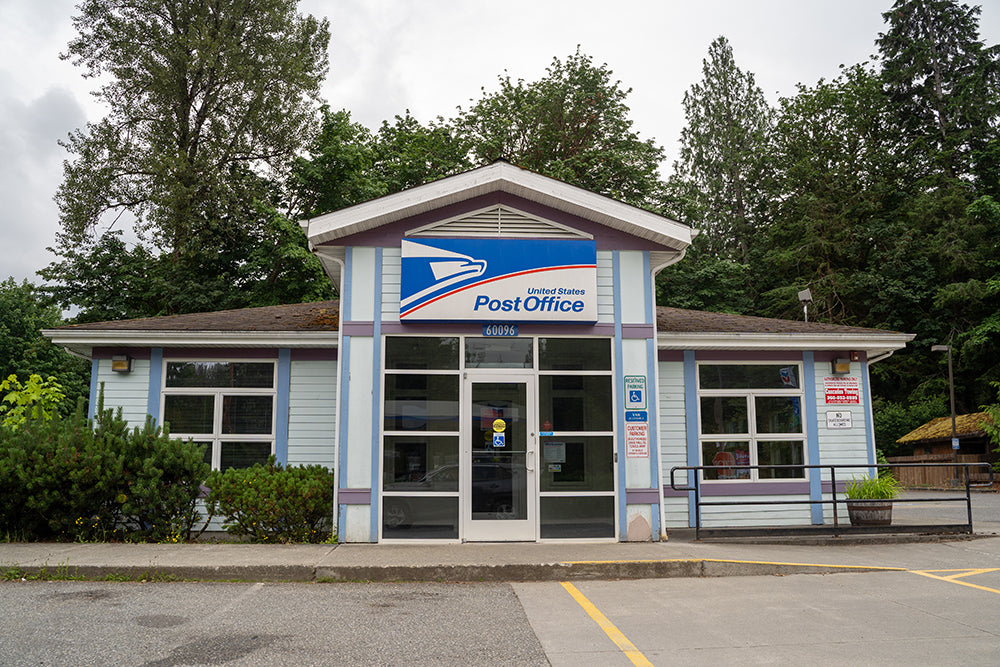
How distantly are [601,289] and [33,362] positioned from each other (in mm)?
45619

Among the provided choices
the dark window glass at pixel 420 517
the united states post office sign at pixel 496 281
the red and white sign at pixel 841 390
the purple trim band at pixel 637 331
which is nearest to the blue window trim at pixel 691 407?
the purple trim band at pixel 637 331

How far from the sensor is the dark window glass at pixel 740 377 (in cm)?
1248

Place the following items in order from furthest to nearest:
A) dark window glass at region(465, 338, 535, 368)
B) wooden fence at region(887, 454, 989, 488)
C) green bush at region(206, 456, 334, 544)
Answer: wooden fence at region(887, 454, 989, 488) → dark window glass at region(465, 338, 535, 368) → green bush at region(206, 456, 334, 544)

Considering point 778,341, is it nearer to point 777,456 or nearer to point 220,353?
point 777,456

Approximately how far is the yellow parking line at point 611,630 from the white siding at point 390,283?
4.57m

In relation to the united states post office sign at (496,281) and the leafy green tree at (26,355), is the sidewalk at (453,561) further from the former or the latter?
the leafy green tree at (26,355)

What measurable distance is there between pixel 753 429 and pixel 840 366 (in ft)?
6.11

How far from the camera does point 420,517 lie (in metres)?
10.2

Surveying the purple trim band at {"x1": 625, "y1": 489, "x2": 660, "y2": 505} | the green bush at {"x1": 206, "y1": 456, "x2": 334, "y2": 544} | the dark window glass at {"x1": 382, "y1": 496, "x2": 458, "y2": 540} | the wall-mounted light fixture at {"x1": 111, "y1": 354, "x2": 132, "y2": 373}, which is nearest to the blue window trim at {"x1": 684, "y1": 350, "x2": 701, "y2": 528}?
the purple trim band at {"x1": 625, "y1": 489, "x2": 660, "y2": 505}

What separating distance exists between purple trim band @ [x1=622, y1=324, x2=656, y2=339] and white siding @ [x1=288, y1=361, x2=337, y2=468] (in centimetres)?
486

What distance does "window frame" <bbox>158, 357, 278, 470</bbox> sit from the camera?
12.0 metres

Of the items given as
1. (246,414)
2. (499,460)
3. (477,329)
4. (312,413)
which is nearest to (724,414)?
(499,460)

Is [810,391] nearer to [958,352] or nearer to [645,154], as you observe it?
[645,154]

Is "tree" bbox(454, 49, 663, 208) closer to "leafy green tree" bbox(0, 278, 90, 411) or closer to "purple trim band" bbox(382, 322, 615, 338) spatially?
"purple trim band" bbox(382, 322, 615, 338)
